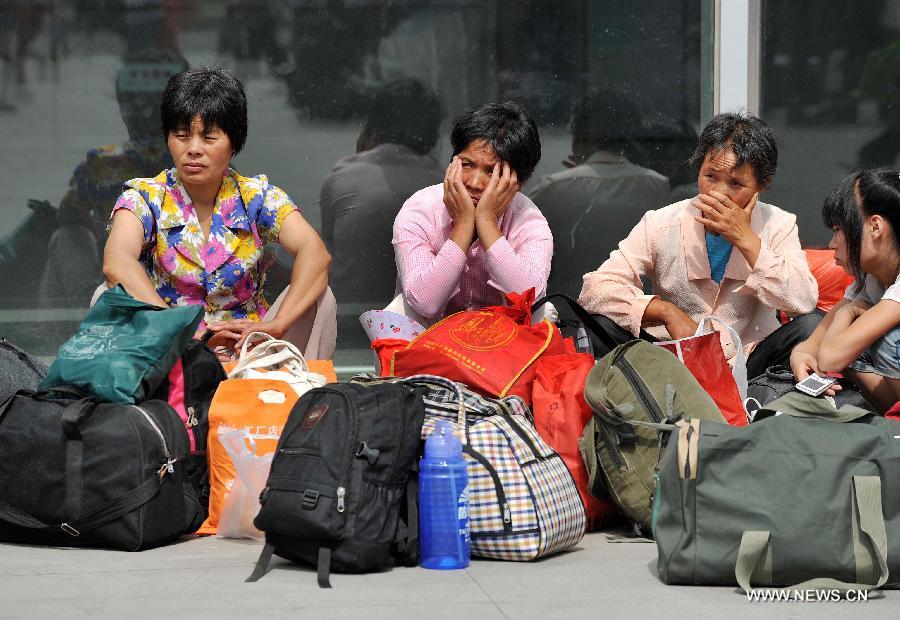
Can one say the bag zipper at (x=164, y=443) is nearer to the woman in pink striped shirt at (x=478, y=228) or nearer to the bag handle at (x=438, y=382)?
the bag handle at (x=438, y=382)

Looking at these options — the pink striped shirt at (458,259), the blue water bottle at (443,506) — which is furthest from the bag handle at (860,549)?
the pink striped shirt at (458,259)

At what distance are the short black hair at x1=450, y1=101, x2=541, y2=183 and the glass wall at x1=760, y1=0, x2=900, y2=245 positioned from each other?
159cm

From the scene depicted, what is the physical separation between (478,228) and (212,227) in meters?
1.06

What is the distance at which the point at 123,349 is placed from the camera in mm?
4168

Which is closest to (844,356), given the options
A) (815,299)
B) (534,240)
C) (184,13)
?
(815,299)

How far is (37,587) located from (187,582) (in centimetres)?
41

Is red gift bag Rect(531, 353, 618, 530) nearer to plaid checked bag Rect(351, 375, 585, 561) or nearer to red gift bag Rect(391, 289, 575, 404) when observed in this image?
red gift bag Rect(391, 289, 575, 404)

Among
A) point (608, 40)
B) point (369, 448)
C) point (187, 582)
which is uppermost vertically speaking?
point (608, 40)

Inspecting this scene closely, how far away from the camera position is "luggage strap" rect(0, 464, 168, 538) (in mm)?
3916

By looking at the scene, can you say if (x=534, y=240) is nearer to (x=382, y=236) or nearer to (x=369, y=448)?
(x=382, y=236)

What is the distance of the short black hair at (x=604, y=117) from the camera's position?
6.15 metres

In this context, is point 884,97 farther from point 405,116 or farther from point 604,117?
point 405,116

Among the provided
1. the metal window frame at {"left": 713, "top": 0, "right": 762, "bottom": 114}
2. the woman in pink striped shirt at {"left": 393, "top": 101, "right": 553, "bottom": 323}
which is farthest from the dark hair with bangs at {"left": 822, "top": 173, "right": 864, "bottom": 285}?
the metal window frame at {"left": 713, "top": 0, "right": 762, "bottom": 114}

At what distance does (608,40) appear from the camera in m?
6.13
